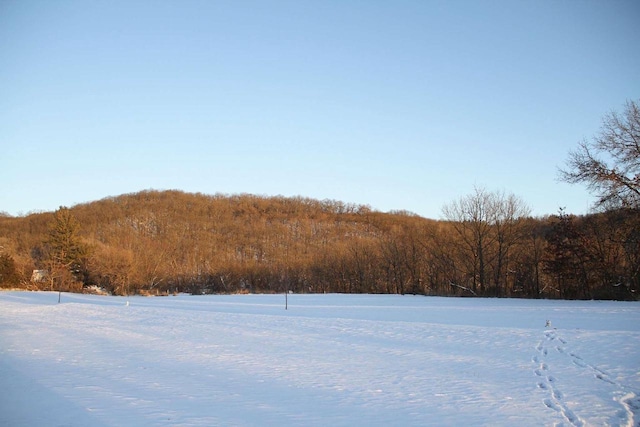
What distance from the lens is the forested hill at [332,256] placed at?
25.2 m

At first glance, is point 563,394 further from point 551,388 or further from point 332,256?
point 332,256

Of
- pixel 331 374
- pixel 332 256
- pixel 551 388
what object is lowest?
pixel 331 374

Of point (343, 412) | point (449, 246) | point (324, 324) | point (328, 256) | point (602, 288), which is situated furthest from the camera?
point (328, 256)

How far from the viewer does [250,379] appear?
784cm

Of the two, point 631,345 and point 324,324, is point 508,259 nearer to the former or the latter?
point 324,324

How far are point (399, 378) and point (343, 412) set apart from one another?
219 cm

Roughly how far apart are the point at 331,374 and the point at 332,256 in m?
43.0

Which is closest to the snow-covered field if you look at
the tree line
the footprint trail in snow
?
the footprint trail in snow

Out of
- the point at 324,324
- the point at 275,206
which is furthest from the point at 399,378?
the point at 275,206

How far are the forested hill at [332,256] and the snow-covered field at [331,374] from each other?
11236mm

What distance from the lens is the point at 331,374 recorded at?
815 centimetres

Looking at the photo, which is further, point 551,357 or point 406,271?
point 406,271

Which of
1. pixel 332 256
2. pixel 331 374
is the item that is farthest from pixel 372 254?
pixel 331 374

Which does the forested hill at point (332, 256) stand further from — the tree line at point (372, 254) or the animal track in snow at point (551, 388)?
the animal track in snow at point (551, 388)
